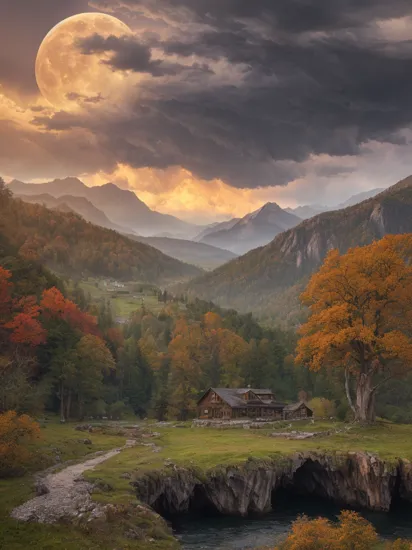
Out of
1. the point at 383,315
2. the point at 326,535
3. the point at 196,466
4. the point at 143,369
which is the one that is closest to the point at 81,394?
the point at 143,369

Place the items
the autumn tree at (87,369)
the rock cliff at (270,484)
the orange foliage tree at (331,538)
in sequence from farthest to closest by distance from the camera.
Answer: the autumn tree at (87,369) < the rock cliff at (270,484) < the orange foliage tree at (331,538)

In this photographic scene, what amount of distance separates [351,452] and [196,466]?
803 inches

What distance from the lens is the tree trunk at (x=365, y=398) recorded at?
8594 centimetres

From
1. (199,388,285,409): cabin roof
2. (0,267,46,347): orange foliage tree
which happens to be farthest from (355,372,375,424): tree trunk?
(0,267,46,347): orange foliage tree

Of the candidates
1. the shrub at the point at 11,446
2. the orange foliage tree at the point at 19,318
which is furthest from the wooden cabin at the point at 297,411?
Result: the shrub at the point at 11,446

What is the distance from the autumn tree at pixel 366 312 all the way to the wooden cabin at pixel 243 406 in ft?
90.9

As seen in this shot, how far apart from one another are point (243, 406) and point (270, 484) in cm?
5130

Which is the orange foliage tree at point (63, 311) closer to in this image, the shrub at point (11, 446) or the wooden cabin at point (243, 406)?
the wooden cabin at point (243, 406)

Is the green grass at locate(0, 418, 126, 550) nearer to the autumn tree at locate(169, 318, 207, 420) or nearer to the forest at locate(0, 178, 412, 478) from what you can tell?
the forest at locate(0, 178, 412, 478)

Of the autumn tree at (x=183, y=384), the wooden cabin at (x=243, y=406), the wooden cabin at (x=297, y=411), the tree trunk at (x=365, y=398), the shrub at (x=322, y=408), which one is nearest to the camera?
the tree trunk at (x=365, y=398)

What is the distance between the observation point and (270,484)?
60.1m

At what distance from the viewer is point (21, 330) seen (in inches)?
3659

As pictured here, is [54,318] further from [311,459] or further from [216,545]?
[216,545]

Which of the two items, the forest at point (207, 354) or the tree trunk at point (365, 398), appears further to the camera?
the tree trunk at point (365, 398)
